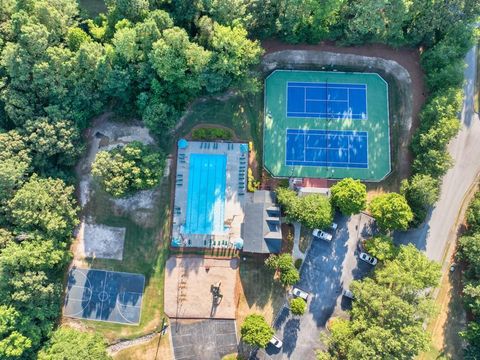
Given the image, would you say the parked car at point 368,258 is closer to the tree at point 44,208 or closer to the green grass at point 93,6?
the tree at point 44,208

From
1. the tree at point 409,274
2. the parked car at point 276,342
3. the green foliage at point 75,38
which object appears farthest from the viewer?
the parked car at point 276,342

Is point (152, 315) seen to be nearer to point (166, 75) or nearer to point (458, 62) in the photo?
point (166, 75)

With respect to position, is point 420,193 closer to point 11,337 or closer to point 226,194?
point 226,194

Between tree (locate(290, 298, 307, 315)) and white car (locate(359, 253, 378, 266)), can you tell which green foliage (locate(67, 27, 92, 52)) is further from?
white car (locate(359, 253, 378, 266))

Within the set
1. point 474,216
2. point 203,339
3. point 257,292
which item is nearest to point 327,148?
point 474,216

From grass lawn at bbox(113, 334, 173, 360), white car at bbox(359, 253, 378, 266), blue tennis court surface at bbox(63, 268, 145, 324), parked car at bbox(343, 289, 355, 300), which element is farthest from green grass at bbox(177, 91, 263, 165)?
grass lawn at bbox(113, 334, 173, 360)

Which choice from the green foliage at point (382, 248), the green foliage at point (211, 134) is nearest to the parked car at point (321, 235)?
the green foliage at point (382, 248)
